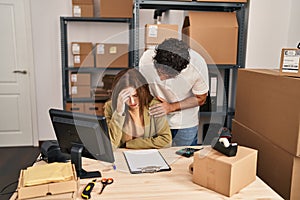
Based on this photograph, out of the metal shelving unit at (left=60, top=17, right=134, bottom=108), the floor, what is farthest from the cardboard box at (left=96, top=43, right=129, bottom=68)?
the floor

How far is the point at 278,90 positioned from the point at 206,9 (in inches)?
62.8

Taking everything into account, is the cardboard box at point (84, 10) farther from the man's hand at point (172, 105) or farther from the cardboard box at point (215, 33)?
the man's hand at point (172, 105)

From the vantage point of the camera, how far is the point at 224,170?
1.01 metres

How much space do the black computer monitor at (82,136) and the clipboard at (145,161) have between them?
144 millimetres

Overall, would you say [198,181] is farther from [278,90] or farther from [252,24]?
[252,24]

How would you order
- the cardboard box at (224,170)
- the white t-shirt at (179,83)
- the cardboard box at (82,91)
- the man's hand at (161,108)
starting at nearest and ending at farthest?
the cardboard box at (224,170)
the man's hand at (161,108)
the white t-shirt at (179,83)
the cardboard box at (82,91)

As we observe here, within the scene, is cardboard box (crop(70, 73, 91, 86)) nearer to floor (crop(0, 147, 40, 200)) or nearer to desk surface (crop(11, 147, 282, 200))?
floor (crop(0, 147, 40, 200))

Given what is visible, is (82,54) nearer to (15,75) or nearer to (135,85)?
(15,75)

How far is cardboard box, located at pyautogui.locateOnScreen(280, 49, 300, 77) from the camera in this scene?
1.20 meters

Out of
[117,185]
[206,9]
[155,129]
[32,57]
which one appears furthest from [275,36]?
[32,57]

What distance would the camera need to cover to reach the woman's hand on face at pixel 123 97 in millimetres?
1387

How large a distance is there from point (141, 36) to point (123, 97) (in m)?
1.06

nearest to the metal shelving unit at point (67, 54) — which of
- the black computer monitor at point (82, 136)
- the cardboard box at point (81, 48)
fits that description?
the cardboard box at point (81, 48)

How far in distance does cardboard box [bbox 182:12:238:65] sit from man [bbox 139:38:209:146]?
0.61 meters
